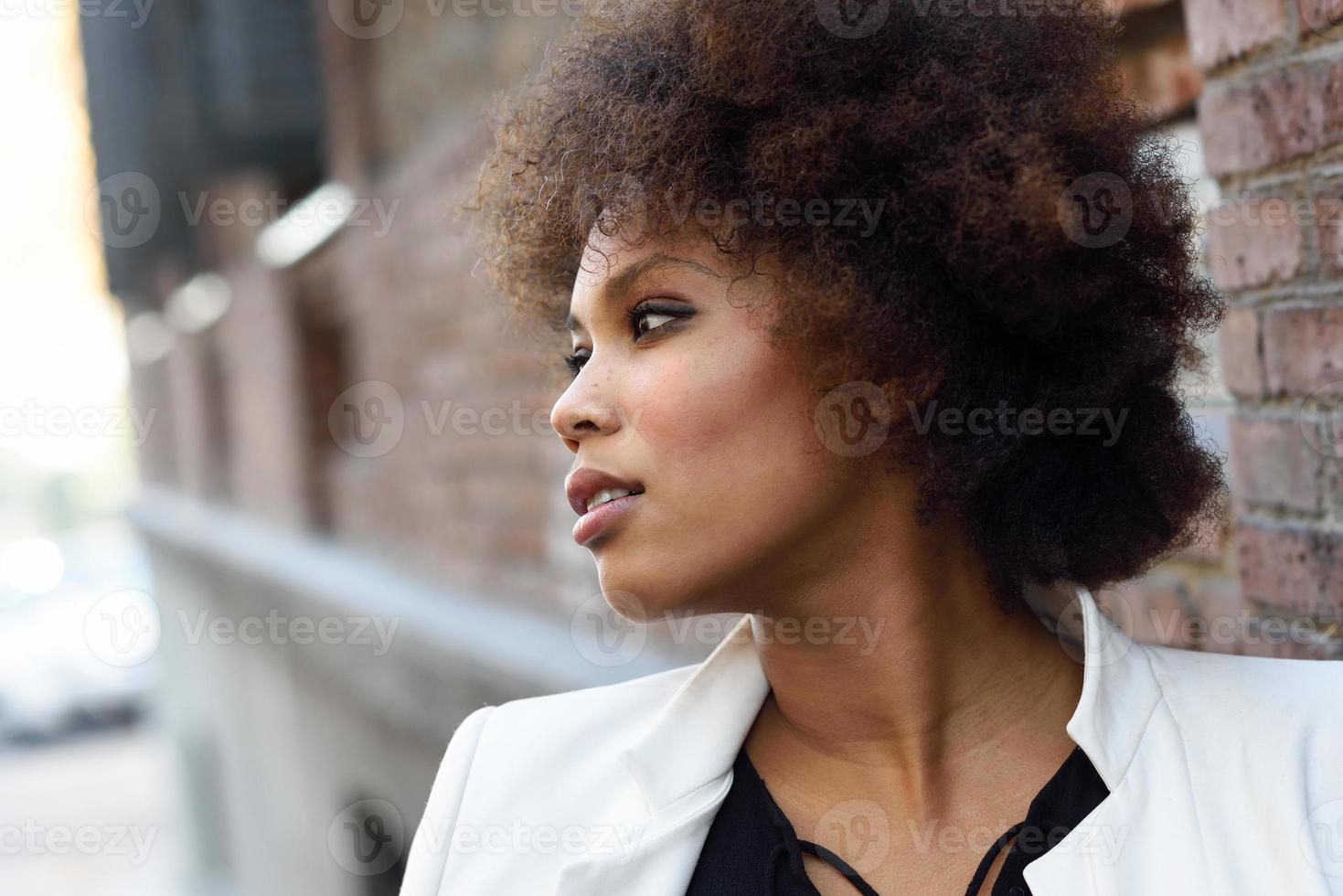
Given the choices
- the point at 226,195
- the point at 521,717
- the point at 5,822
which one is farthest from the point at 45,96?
the point at 521,717

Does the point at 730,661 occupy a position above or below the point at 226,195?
below

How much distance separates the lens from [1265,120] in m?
2.03

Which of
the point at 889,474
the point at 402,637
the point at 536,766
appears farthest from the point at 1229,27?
the point at 402,637

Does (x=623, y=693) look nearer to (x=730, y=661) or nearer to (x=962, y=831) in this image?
(x=730, y=661)

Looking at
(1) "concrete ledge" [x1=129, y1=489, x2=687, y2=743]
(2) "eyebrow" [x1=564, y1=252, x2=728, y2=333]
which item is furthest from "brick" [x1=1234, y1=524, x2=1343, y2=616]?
(1) "concrete ledge" [x1=129, y1=489, x2=687, y2=743]

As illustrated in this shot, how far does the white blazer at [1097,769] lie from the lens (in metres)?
1.55

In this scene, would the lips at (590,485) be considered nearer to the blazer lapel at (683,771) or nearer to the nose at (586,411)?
the nose at (586,411)

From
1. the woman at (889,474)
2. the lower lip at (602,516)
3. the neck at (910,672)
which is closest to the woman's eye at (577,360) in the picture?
the woman at (889,474)

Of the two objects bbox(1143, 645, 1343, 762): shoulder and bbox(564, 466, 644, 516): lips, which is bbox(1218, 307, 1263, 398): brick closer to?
bbox(1143, 645, 1343, 762): shoulder

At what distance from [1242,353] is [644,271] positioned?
1.07 meters

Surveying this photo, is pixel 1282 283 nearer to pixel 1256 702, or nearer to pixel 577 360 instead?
pixel 1256 702

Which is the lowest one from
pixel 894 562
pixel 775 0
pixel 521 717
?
pixel 521 717

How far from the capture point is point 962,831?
67.9 inches

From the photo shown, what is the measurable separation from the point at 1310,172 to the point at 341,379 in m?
7.33
